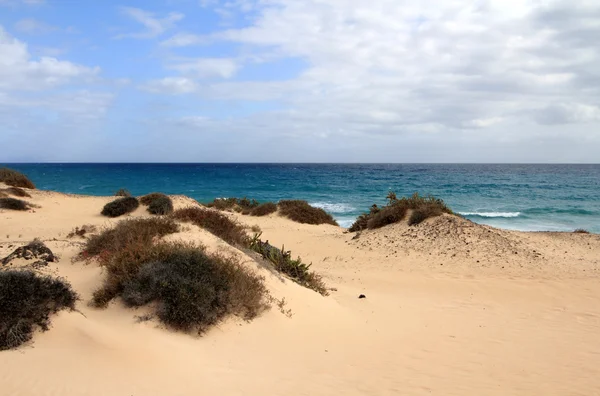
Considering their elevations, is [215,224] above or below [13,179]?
below

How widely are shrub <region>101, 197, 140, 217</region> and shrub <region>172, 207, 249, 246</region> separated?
1293 cm

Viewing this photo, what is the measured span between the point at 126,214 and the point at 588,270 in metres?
20.6

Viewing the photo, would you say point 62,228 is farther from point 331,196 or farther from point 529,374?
point 331,196

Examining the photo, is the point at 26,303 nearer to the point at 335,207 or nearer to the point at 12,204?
the point at 12,204

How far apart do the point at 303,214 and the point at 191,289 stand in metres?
19.5

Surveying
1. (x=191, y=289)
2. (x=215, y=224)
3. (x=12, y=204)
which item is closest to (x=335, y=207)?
(x=12, y=204)

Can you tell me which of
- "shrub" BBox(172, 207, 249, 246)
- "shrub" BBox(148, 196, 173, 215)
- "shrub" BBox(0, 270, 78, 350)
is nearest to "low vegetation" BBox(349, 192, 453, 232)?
"shrub" BBox(172, 207, 249, 246)

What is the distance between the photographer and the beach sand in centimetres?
544

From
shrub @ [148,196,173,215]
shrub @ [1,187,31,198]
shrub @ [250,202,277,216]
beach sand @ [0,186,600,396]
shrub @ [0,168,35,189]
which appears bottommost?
beach sand @ [0,186,600,396]

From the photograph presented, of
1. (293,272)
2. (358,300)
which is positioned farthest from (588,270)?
(293,272)

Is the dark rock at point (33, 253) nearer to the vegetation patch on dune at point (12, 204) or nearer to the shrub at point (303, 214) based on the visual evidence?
the vegetation patch on dune at point (12, 204)

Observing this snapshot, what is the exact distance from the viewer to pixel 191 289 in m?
6.79

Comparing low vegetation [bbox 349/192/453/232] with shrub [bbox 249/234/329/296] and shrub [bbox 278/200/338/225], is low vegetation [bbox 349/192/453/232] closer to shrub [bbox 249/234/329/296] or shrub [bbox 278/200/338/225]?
shrub [bbox 278/200/338/225]

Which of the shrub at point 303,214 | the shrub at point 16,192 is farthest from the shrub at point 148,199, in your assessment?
the shrub at point 303,214
